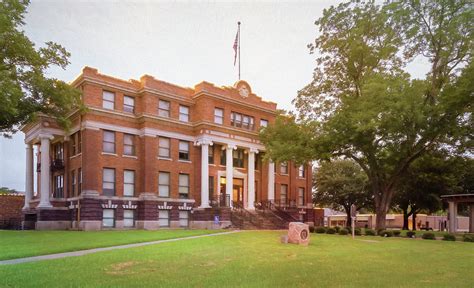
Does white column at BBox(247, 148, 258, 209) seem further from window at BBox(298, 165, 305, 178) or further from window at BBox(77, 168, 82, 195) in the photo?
window at BBox(77, 168, 82, 195)

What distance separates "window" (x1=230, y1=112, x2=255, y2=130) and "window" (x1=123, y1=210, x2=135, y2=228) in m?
13.5

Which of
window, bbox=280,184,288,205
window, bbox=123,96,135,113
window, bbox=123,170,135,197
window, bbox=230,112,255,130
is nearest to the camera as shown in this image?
window, bbox=123,170,135,197

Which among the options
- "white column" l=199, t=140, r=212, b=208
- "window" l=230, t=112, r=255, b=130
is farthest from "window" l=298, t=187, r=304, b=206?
"white column" l=199, t=140, r=212, b=208

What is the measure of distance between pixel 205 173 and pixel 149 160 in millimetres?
5394

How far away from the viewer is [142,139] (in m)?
36.6

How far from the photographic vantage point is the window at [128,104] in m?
36.5

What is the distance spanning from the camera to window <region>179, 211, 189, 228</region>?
125 feet

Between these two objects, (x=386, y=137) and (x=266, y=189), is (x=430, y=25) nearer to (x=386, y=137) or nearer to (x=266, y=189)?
(x=386, y=137)

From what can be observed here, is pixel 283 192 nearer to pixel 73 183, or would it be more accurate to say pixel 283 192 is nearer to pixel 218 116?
pixel 218 116

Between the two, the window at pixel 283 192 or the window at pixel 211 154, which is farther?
the window at pixel 283 192

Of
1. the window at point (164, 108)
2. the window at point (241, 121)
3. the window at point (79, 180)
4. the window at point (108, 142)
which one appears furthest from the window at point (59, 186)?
the window at point (241, 121)

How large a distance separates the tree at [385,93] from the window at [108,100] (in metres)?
14.1

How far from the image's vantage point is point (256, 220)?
37219 millimetres

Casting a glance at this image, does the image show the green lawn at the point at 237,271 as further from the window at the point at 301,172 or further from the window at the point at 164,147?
the window at the point at 301,172
